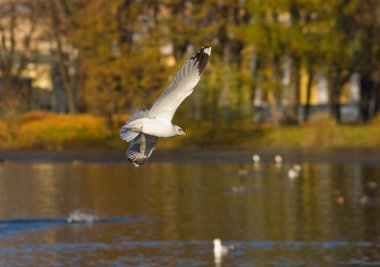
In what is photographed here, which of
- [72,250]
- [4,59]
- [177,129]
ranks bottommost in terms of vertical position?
A: [72,250]

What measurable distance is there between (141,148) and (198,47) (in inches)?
1799

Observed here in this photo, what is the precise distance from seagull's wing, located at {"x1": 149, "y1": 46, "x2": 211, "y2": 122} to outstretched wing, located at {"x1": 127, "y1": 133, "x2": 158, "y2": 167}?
538 millimetres

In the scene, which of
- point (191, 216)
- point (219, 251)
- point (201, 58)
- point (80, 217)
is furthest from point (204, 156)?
point (201, 58)

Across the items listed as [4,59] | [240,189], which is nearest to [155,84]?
[4,59]

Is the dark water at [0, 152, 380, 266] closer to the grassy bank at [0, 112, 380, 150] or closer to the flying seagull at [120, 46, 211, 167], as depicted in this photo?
the flying seagull at [120, 46, 211, 167]

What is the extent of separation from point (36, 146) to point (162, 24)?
9448mm

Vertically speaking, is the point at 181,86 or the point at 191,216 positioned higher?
the point at 181,86

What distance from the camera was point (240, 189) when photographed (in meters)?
40.1

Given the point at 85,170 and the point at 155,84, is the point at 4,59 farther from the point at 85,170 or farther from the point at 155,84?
the point at 85,170

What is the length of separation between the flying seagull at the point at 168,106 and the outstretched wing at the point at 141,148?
0.22 m

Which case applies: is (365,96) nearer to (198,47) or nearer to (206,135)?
(198,47)

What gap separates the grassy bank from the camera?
2296 inches

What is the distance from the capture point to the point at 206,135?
60312 millimetres

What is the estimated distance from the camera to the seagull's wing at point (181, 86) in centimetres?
1762
